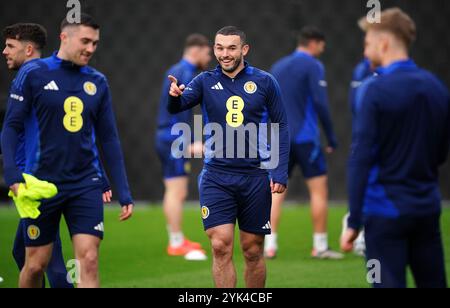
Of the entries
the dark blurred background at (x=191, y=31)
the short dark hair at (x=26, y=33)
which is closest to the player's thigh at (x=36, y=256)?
the short dark hair at (x=26, y=33)

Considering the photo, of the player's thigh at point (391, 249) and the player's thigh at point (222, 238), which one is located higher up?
the player's thigh at point (391, 249)

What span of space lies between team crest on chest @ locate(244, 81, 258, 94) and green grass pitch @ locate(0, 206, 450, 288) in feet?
7.54

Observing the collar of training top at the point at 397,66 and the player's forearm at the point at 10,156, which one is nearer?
the collar of training top at the point at 397,66

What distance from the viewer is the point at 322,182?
35.9 ft

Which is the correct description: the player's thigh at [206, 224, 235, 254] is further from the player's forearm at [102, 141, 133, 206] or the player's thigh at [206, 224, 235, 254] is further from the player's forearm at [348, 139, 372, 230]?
the player's forearm at [348, 139, 372, 230]

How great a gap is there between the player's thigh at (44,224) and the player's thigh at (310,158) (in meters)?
4.76

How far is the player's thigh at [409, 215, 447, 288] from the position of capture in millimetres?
5289

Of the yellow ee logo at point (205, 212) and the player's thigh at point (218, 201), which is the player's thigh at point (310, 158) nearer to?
the player's thigh at point (218, 201)

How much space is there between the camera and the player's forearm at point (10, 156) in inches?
253

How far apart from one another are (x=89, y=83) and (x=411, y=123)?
254 cm

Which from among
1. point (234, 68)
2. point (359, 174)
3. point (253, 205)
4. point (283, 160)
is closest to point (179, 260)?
point (253, 205)

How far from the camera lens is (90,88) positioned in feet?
21.9
